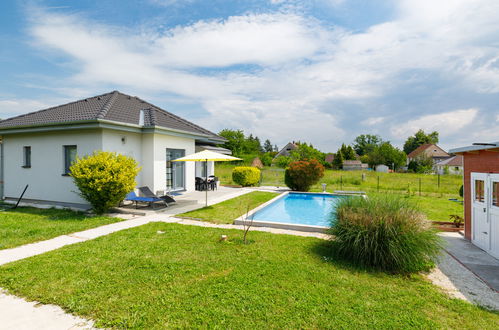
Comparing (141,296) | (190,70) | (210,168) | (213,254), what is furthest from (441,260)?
(190,70)

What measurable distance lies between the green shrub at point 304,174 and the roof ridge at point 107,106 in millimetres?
12241

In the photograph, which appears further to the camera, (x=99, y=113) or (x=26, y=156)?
(x=26, y=156)

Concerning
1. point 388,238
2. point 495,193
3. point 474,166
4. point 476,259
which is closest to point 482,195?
point 495,193

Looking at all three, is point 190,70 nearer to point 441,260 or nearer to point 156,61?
point 156,61

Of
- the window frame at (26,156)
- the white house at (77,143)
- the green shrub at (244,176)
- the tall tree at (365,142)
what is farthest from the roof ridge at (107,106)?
the tall tree at (365,142)

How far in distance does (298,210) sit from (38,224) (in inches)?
432

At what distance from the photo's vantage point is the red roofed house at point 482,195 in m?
6.61

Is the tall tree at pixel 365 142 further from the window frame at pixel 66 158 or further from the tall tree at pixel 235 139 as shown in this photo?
the window frame at pixel 66 158

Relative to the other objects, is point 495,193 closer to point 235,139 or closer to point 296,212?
point 296,212

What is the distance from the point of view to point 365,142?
332 ft

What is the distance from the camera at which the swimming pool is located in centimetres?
884

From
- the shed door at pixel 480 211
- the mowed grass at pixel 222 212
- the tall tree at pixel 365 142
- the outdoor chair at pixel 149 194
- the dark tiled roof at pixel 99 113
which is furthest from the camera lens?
the tall tree at pixel 365 142

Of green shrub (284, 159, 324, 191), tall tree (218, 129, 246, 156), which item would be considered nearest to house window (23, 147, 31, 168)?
green shrub (284, 159, 324, 191)

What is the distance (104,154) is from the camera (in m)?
9.83
